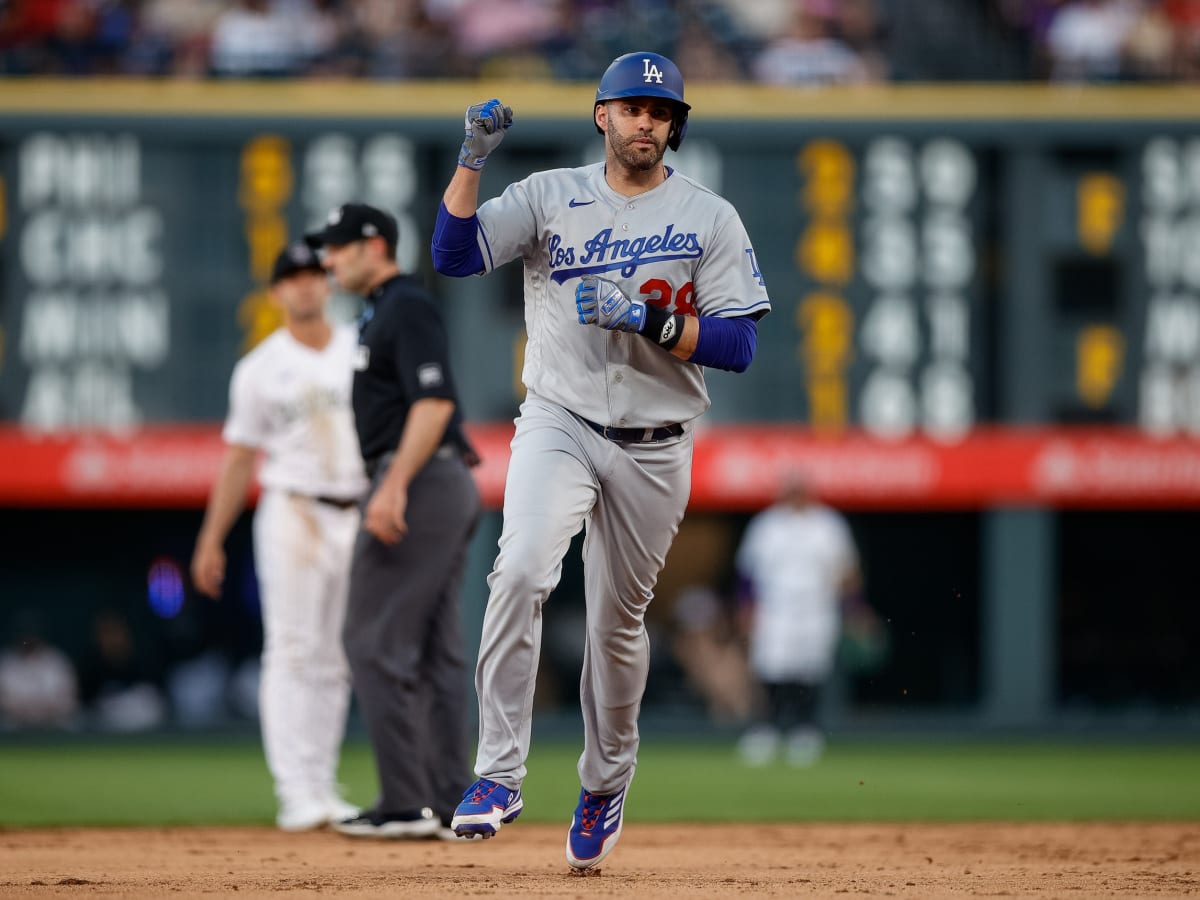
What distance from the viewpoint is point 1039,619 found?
45.4 ft

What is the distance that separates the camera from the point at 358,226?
7.05 m

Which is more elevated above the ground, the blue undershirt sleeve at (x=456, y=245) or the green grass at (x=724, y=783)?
the blue undershirt sleeve at (x=456, y=245)

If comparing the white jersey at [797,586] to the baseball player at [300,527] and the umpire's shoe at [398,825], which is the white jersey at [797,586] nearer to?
the baseball player at [300,527]

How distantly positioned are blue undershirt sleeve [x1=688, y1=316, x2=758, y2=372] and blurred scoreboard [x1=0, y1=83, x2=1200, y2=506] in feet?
24.7

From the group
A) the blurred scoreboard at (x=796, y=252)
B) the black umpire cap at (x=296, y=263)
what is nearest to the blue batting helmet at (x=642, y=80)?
the black umpire cap at (x=296, y=263)

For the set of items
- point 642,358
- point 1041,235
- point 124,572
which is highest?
point 1041,235

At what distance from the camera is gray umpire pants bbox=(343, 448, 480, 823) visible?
671 centimetres

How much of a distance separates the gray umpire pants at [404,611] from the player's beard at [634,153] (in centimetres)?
171

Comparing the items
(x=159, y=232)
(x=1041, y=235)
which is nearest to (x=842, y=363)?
(x=1041, y=235)

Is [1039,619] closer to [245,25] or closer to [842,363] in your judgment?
[842,363]

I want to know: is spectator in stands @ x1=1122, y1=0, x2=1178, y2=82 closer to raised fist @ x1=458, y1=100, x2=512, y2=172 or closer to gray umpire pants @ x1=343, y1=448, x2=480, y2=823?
gray umpire pants @ x1=343, y1=448, x2=480, y2=823

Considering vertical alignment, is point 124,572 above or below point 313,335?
below

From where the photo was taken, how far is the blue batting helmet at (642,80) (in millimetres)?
5332

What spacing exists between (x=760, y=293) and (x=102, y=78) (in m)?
8.86
